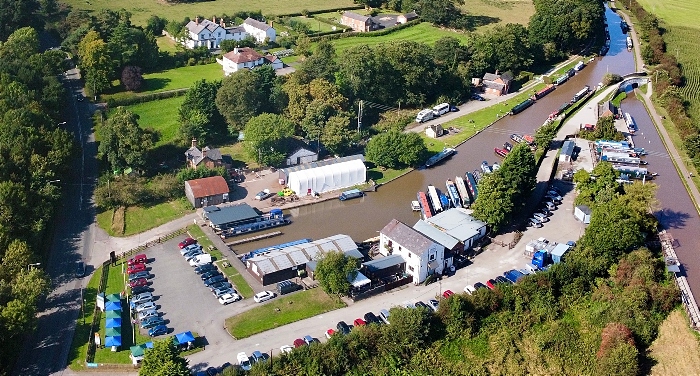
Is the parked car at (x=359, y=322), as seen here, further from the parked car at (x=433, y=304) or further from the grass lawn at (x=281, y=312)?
the parked car at (x=433, y=304)

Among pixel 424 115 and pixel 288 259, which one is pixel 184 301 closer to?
pixel 288 259

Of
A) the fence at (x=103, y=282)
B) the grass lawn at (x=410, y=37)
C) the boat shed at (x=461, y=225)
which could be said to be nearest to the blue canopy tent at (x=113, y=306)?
the fence at (x=103, y=282)

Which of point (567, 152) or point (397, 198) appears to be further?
point (567, 152)

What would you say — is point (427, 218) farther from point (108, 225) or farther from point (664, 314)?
point (108, 225)

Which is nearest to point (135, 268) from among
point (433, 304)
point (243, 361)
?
point (243, 361)

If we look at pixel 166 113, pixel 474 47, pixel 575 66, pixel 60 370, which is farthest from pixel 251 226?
pixel 575 66

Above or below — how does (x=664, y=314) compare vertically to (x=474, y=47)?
below
